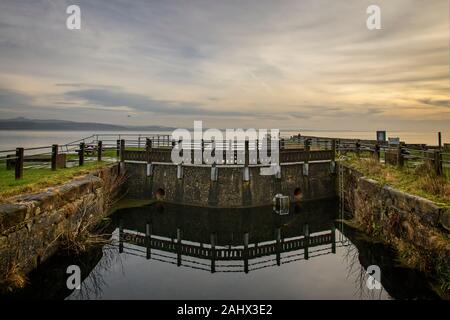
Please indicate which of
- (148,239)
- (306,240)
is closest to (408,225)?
(306,240)

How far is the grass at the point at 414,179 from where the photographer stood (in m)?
10.00

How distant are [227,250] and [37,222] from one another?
695cm

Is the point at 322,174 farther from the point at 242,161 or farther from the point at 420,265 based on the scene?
the point at 420,265

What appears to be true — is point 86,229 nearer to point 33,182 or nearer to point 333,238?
point 33,182

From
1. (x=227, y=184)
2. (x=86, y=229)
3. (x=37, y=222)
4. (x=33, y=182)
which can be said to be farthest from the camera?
(x=227, y=184)

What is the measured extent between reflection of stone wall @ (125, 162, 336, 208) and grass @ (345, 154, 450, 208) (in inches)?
137

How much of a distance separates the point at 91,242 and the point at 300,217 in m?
10.7

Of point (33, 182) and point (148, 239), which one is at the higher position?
point (33, 182)

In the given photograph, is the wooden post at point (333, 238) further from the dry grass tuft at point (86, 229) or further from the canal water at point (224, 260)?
the dry grass tuft at point (86, 229)

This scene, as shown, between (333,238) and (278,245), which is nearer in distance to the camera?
(278,245)

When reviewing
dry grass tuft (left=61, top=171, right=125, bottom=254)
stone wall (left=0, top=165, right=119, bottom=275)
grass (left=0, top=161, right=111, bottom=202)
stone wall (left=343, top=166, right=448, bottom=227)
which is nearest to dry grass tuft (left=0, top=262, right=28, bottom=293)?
stone wall (left=0, top=165, right=119, bottom=275)

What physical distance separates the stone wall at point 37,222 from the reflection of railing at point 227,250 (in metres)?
2.69

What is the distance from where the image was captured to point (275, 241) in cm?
1405

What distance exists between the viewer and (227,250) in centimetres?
1301
